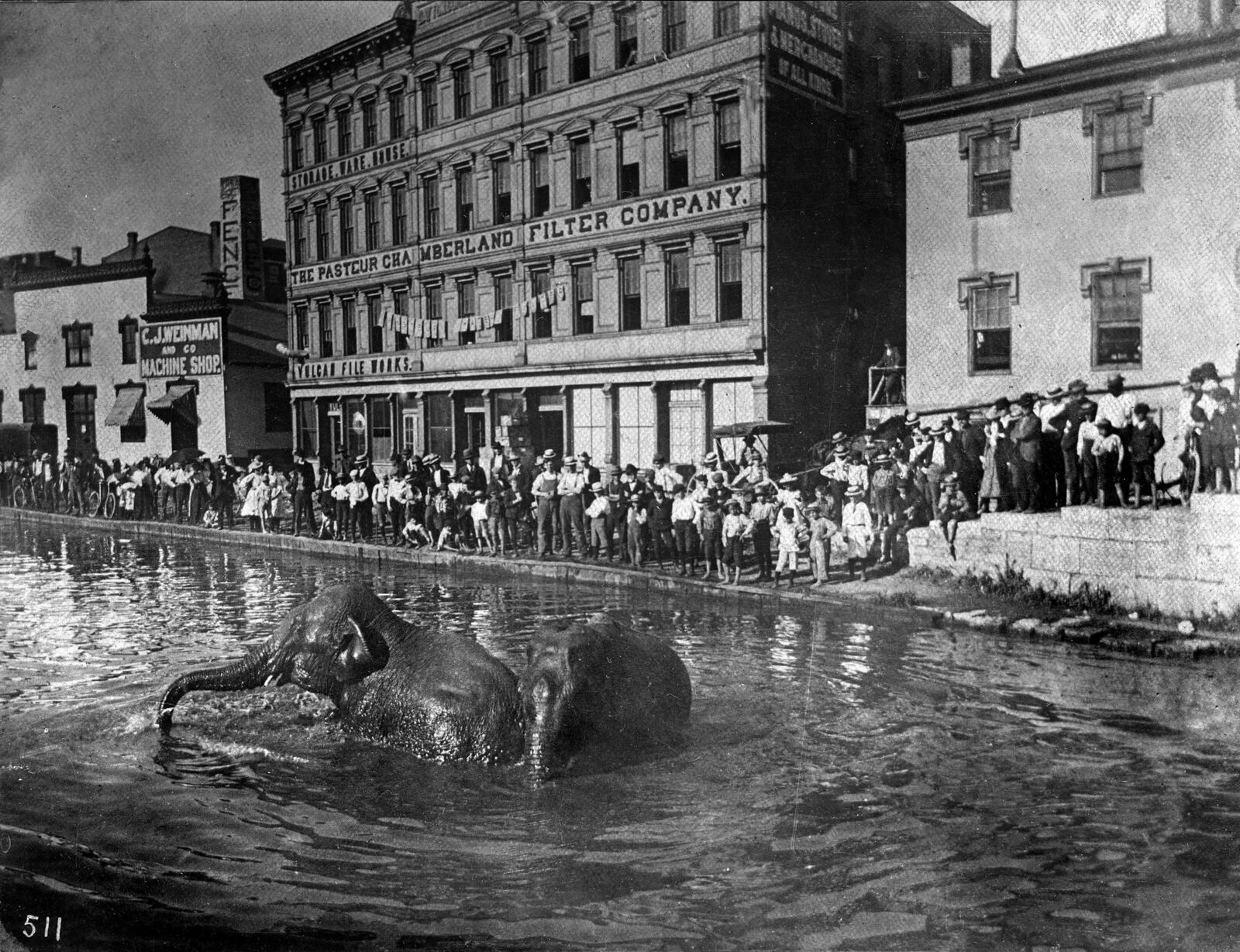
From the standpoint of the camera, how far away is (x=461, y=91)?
90.6ft

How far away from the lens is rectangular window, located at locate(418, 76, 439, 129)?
92.8 feet

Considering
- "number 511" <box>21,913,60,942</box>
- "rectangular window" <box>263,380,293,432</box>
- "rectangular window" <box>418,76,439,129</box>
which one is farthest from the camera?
"rectangular window" <box>263,380,293,432</box>

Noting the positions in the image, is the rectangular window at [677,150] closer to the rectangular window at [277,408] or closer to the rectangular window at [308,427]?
the rectangular window at [308,427]

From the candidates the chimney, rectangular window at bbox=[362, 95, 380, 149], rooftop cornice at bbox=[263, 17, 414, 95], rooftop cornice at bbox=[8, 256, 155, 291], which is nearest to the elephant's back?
the chimney

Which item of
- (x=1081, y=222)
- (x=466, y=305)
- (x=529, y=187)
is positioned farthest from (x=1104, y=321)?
(x=466, y=305)

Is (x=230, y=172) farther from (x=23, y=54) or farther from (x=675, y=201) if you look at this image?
(x=23, y=54)

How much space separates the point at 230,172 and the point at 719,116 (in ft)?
64.8

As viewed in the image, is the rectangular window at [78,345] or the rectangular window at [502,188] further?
the rectangular window at [78,345]

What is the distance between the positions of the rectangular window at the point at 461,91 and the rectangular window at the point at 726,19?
6.95 m

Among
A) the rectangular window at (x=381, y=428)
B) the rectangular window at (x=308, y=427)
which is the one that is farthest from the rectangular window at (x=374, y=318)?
the rectangular window at (x=308, y=427)

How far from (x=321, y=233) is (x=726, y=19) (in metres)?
17.0

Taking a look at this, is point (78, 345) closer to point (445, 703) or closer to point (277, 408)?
point (277, 408)

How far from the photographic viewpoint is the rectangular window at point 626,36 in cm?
2505

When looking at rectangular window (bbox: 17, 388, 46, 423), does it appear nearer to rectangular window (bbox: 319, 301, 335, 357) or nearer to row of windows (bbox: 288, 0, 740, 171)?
rectangular window (bbox: 319, 301, 335, 357)
